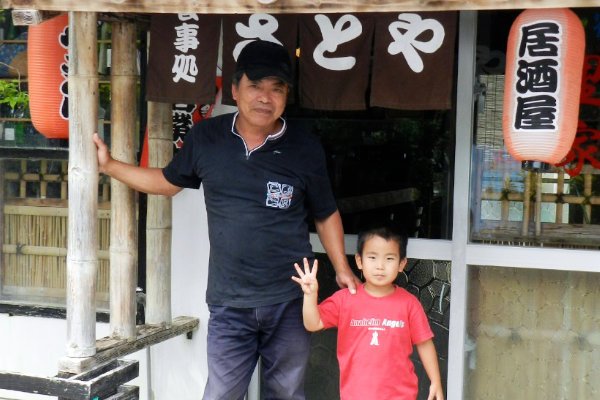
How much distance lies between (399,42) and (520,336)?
217 centimetres

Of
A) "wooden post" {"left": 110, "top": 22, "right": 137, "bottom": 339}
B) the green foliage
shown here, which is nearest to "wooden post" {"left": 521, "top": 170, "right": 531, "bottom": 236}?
"wooden post" {"left": 110, "top": 22, "right": 137, "bottom": 339}

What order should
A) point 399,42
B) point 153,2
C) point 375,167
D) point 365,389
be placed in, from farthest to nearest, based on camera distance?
point 375,167, point 399,42, point 365,389, point 153,2

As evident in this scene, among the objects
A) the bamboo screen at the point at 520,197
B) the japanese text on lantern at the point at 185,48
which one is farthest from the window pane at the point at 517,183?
the japanese text on lantern at the point at 185,48

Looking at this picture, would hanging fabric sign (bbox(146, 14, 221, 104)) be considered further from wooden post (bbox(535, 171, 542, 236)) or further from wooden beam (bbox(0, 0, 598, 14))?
wooden post (bbox(535, 171, 542, 236))

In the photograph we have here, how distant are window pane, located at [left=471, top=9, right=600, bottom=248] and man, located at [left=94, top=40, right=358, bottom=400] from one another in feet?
3.90

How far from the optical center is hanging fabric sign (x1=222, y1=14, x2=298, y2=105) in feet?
16.3

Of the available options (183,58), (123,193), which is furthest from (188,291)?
(183,58)

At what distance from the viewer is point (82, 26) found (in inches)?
181

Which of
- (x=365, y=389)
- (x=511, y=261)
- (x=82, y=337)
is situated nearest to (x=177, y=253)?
(x=82, y=337)

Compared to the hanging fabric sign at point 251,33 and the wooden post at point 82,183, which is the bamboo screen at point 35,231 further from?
the hanging fabric sign at point 251,33

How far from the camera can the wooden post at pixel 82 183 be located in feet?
15.1

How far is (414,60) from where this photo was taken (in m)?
4.73

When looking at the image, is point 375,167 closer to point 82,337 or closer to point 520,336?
point 520,336

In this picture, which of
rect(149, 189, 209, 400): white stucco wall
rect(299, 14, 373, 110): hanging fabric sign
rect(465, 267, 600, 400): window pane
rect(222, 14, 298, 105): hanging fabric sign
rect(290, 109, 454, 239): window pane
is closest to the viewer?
rect(299, 14, 373, 110): hanging fabric sign
